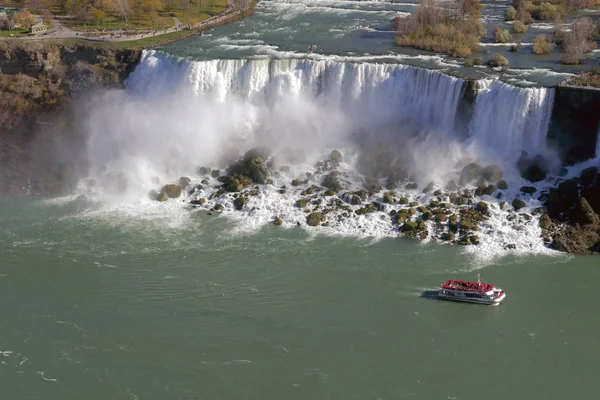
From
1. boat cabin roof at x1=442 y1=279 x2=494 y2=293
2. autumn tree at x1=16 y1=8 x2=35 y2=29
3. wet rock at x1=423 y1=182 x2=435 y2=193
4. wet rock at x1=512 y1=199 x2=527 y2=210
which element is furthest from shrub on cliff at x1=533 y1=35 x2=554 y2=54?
autumn tree at x1=16 y1=8 x2=35 y2=29

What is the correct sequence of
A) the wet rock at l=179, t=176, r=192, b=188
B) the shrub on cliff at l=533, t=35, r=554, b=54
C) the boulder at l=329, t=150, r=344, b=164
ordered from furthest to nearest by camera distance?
the shrub on cliff at l=533, t=35, r=554, b=54 < the boulder at l=329, t=150, r=344, b=164 < the wet rock at l=179, t=176, r=192, b=188

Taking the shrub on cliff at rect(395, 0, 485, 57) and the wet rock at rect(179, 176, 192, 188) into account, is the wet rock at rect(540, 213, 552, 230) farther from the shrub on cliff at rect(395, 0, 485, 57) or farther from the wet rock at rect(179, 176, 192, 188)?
the wet rock at rect(179, 176, 192, 188)

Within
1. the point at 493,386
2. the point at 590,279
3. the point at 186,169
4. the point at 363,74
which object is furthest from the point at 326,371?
the point at 363,74

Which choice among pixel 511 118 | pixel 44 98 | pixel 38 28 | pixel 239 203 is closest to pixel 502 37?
pixel 511 118

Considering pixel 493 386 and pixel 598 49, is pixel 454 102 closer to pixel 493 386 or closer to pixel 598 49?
pixel 598 49

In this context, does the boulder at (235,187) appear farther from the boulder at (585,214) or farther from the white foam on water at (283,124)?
the boulder at (585,214)
